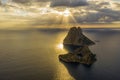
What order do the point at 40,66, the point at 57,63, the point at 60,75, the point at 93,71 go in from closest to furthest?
the point at 60,75
the point at 93,71
the point at 40,66
the point at 57,63

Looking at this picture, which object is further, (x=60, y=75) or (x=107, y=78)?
(x=60, y=75)

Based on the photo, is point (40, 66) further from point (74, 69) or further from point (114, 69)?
point (114, 69)

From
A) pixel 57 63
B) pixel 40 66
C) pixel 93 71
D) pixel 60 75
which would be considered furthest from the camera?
pixel 57 63

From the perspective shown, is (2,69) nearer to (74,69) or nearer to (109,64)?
(74,69)

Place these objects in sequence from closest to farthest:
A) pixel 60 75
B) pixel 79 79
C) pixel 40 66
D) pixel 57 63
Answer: pixel 79 79, pixel 60 75, pixel 40 66, pixel 57 63

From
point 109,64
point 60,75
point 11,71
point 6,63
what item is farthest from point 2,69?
point 109,64

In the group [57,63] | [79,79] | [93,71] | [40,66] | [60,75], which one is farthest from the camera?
[57,63]

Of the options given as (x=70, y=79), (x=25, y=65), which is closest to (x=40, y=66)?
(x=25, y=65)

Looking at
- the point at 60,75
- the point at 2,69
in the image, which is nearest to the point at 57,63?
the point at 60,75

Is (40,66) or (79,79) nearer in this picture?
(79,79)
